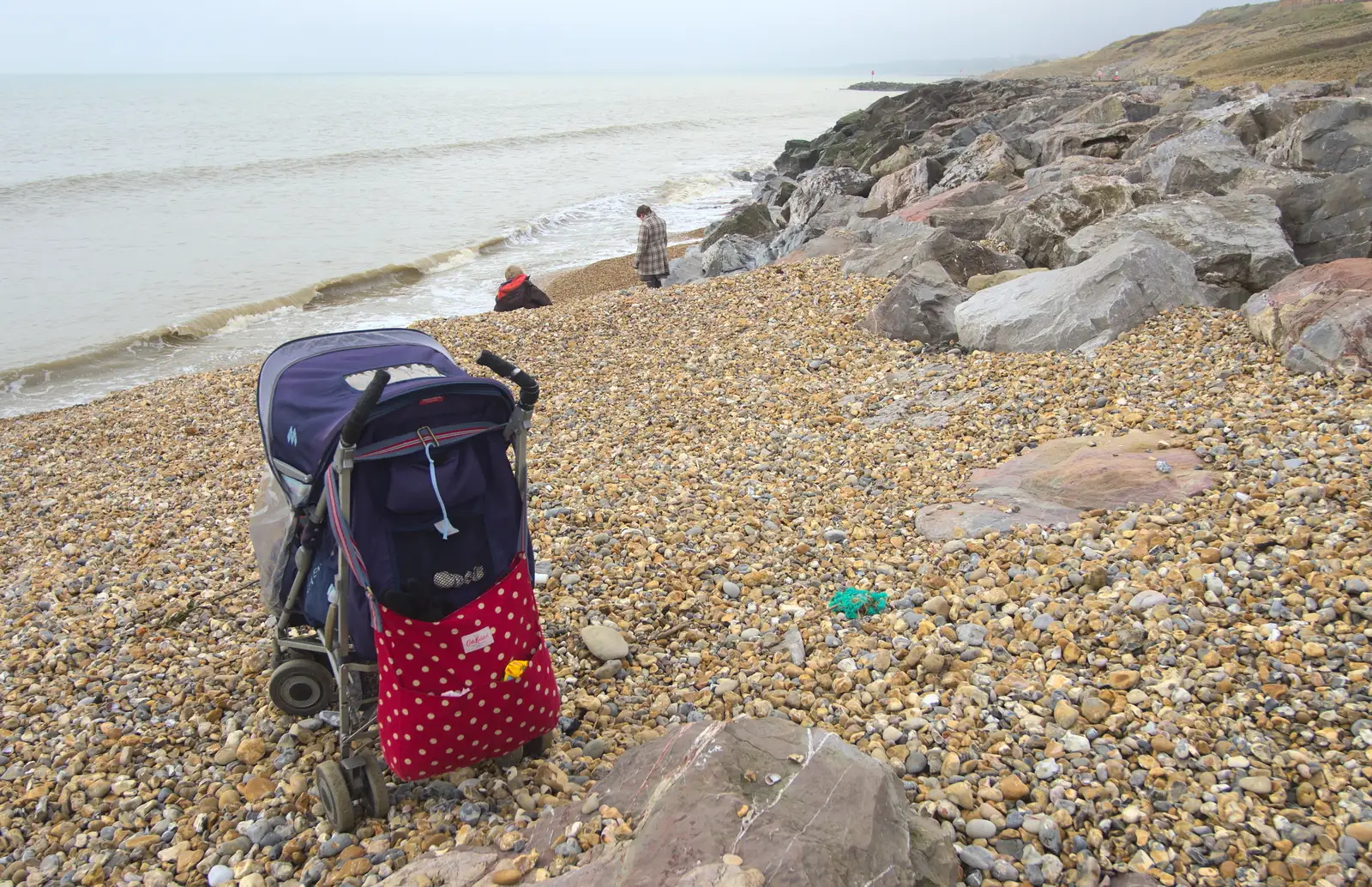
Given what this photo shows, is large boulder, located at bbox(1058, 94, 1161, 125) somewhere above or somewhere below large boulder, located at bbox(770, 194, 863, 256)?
above

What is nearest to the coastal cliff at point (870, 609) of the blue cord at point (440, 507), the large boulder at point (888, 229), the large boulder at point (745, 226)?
the blue cord at point (440, 507)

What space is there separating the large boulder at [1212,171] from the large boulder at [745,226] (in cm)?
741

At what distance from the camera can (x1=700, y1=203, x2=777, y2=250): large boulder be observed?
17625 mm

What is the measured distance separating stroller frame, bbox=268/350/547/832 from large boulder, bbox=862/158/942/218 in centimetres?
1471

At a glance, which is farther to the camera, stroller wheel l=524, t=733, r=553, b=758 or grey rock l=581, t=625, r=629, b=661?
grey rock l=581, t=625, r=629, b=661

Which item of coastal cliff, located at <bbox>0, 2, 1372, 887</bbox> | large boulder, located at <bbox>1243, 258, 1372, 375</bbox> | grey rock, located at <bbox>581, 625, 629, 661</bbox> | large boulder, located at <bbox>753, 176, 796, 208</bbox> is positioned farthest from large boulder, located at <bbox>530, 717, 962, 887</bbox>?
large boulder, located at <bbox>753, 176, 796, 208</bbox>

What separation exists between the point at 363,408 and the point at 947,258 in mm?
8474

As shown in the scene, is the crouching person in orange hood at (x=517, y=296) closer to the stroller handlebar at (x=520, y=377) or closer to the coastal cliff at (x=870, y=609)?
the coastal cliff at (x=870, y=609)

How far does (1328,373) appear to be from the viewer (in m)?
5.62

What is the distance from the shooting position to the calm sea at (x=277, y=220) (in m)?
15.2

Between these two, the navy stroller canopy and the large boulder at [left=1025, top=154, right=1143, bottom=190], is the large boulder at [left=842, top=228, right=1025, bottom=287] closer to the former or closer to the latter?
the large boulder at [left=1025, top=154, right=1143, bottom=190]

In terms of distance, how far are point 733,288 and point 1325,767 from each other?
942 cm

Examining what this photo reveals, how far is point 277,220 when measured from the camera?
2486 centimetres

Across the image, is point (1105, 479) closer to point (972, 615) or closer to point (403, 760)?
point (972, 615)
